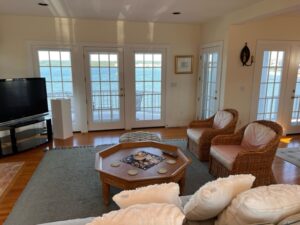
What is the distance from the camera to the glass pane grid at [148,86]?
5.43m

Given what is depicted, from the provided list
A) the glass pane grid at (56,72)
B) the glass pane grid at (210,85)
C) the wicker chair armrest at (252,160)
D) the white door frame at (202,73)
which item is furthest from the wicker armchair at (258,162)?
the glass pane grid at (56,72)

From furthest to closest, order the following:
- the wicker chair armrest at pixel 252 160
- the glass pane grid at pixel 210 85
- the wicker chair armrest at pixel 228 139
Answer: the glass pane grid at pixel 210 85 → the wicker chair armrest at pixel 228 139 → the wicker chair armrest at pixel 252 160

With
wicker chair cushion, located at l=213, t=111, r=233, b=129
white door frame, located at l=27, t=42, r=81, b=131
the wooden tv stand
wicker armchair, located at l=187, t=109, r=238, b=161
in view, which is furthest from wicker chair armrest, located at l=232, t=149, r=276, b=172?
white door frame, located at l=27, t=42, r=81, b=131

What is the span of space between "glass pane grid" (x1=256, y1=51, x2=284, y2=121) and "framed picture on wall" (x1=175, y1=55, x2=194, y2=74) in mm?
1700

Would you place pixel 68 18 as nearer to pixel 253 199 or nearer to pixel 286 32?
pixel 286 32

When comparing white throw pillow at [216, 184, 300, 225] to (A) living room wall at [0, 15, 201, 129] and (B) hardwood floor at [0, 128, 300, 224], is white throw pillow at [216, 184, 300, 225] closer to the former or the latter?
(B) hardwood floor at [0, 128, 300, 224]

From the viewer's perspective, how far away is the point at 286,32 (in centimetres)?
466

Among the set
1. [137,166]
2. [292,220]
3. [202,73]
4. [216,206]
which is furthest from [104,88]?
[292,220]

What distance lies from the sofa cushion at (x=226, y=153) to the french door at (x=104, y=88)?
9.63 ft

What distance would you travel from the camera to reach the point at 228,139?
10.9ft

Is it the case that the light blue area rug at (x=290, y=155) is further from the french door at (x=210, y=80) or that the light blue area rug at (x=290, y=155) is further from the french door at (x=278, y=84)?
the french door at (x=210, y=80)

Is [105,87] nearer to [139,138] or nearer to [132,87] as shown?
[132,87]

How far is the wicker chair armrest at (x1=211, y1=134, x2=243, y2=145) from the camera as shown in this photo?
3.31 metres

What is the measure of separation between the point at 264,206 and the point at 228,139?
221 cm
